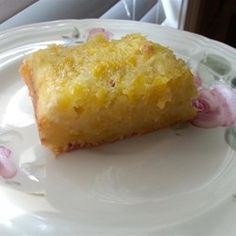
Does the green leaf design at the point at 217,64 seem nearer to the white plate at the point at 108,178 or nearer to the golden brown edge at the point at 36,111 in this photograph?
the white plate at the point at 108,178

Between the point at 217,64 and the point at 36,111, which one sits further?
the point at 217,64

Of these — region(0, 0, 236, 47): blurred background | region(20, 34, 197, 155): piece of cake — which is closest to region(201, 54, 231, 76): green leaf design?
region(20, 34, 197, 155): piece of cake

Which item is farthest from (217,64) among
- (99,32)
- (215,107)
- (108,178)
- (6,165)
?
(6,165)

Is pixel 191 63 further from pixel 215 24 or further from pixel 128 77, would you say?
pixel 215 24

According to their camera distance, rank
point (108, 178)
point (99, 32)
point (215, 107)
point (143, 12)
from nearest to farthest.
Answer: point (108, 178)
point (215, 107)
point (99, 32)
point (143, 12)

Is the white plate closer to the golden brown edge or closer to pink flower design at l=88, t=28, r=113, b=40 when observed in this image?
the golden brown edge

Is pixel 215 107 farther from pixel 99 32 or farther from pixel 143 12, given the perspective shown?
pixel 143 12

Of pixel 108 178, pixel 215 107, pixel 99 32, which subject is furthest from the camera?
pixel 99 32

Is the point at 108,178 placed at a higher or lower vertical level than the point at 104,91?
lower
